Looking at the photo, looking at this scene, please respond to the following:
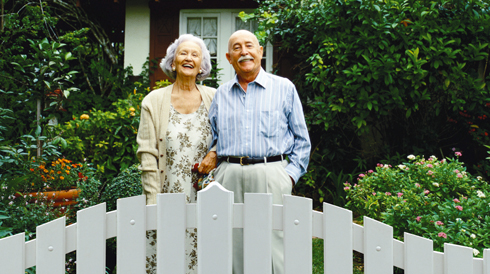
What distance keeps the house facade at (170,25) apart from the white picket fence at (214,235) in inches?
218

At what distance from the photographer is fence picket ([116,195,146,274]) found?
142 cm

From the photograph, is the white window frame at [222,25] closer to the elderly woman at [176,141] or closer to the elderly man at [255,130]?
the elderly woman at [176,141]

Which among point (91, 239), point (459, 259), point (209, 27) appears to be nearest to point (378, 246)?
point (459, 259)

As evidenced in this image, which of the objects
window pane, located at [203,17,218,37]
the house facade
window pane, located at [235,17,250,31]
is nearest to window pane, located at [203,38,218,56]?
the house facade

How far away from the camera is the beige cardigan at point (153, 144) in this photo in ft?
7.91

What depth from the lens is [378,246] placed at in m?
1.36

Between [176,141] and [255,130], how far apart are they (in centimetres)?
50

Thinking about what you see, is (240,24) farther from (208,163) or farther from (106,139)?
(208,163)

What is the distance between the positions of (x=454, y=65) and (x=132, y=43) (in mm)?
4914

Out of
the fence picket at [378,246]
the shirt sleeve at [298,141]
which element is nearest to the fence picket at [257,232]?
the fence picket at [378,246]

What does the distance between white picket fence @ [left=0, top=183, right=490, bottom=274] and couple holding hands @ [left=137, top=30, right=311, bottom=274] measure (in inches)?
29.6

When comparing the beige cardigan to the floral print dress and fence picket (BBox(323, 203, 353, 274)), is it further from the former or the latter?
fence picket (BBox(323, 203, 353, 274))

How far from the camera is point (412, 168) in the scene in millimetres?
3719

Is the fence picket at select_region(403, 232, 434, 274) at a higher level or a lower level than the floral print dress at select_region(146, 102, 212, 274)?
lower
